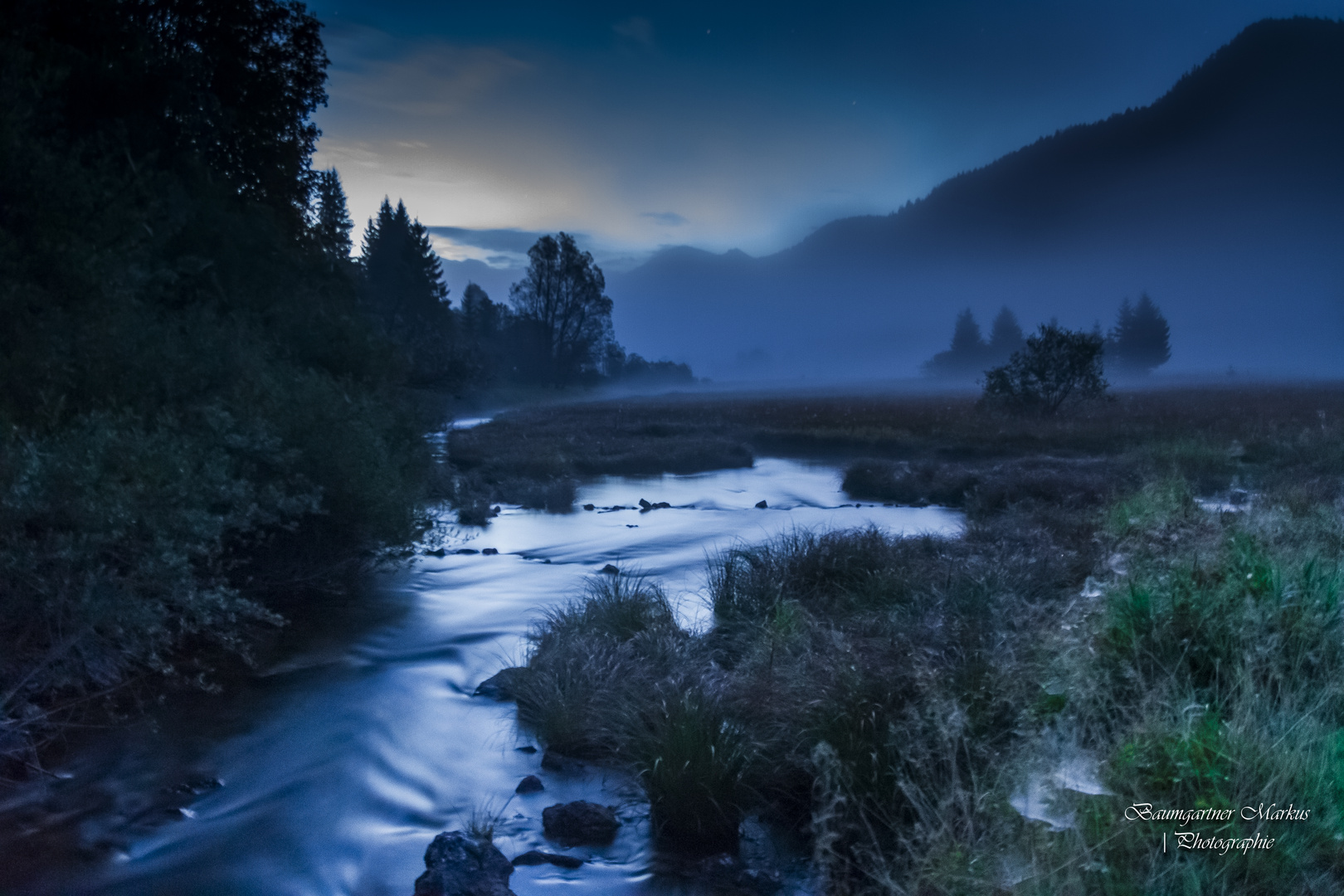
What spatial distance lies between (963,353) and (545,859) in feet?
456

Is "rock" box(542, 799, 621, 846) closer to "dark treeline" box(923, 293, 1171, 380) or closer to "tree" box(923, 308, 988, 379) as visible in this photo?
"dark treeline" box(923, 293, 1171, 380)

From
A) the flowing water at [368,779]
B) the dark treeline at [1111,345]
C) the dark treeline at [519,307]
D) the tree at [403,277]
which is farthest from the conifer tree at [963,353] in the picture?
the flowing water at [368,779]

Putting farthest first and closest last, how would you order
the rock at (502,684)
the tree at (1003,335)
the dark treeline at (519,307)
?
the tree at (1003,335) < the dark treeline at (519,307) < the rock at (502,684)

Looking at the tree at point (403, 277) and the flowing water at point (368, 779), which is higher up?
the tree at point (403, 277)

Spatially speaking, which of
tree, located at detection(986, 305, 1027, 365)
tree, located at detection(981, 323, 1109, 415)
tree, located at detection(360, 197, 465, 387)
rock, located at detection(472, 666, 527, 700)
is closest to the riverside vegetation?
rock, located at detection(472, 666, 527, 700)

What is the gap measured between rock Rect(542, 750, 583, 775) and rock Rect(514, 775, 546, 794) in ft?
0.96

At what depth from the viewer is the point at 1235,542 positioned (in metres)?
6.68

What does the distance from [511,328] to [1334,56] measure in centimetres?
18460

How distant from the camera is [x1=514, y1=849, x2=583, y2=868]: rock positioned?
5117 millimetres

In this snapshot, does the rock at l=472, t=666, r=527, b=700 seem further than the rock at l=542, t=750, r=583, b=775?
Yes

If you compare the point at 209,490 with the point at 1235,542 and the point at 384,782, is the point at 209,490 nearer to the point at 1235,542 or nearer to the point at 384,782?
the point at 384,782

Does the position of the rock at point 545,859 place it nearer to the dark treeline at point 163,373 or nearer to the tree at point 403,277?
the dark treeline at point 163,373

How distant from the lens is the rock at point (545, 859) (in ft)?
16.8

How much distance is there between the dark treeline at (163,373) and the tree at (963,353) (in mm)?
124640
